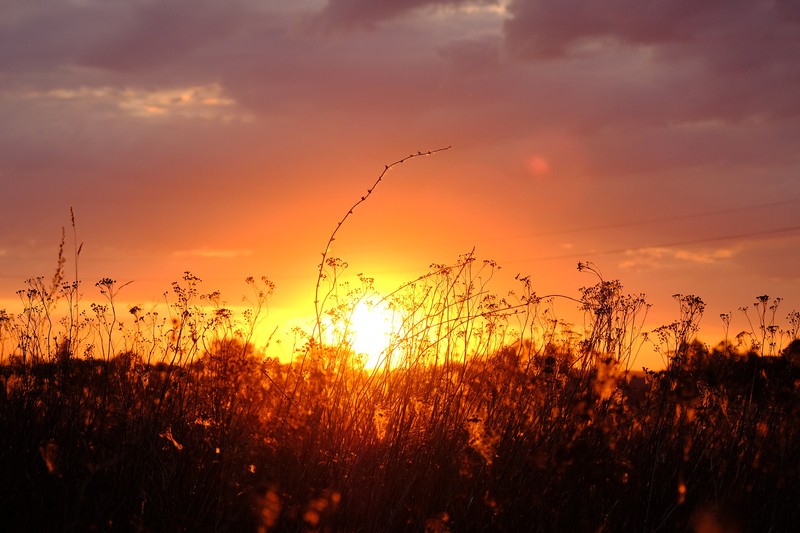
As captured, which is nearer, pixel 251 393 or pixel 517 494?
pixel 517 494

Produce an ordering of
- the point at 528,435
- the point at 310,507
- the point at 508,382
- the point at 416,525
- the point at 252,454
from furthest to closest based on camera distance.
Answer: the point at 508,382 < the point at 528,435 < the point at 252,454 < the point at 416,525 < the point at 310,507

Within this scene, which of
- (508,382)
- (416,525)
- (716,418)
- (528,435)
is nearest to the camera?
(416,525)

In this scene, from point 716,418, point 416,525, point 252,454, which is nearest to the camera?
point 416,525

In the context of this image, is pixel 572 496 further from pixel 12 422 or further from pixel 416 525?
pixel 12 422

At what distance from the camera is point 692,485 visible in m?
4.35

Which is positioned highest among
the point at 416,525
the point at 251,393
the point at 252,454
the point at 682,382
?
the point at 682,382

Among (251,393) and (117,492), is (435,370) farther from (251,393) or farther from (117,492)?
(117,492)

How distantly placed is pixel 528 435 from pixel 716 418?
1.52 meters

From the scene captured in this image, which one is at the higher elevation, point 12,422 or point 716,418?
point 716,418

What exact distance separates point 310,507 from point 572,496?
1.38 metres

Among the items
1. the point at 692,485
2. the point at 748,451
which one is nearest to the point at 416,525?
the point at 692,485

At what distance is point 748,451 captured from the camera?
4.54m

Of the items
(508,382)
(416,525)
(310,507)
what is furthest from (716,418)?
(310,507)

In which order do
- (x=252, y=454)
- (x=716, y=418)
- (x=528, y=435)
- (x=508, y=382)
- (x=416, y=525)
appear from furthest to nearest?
1. (x=508, y=382)
2. (x=716, y=418)
3. (x=528, y=435)
4. (x=252, y=454)
5. (x=416, y=525)
